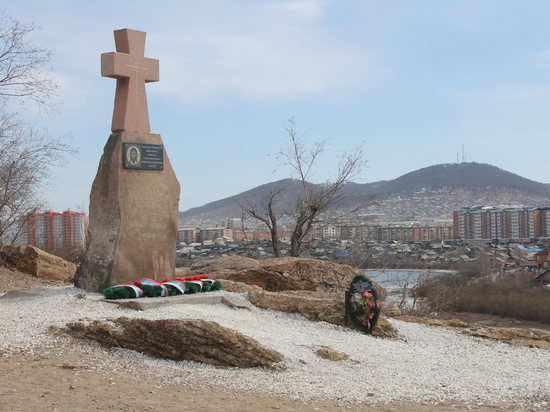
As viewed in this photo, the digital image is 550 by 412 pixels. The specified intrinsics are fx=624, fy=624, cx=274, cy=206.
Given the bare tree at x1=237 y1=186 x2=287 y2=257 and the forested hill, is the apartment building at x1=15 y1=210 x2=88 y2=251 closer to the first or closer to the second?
the bare tree at x1=237 y1=186 x2=287 y2=257

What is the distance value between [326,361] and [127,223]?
4.38m

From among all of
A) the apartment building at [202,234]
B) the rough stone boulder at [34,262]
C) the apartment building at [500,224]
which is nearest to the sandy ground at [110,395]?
the rough stone boulder at [34,262]

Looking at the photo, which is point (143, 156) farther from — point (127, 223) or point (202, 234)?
point (202, 234)

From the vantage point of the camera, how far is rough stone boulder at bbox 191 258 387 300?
1232cm

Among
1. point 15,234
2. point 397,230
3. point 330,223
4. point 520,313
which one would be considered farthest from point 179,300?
point 397,230

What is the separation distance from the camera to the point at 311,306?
9266mm

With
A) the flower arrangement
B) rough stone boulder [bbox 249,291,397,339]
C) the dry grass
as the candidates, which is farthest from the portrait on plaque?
the dry grass

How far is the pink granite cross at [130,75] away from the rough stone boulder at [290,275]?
A: 350 centimetres

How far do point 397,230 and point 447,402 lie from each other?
37837 mm

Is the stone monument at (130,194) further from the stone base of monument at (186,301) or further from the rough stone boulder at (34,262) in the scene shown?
the rough stone boulder at (34,262)

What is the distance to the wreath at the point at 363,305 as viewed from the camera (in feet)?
28.9

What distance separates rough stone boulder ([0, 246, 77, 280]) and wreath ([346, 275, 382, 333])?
26.7ft

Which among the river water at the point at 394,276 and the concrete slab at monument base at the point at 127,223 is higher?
the concrete slab at monument base at the point at 127,223

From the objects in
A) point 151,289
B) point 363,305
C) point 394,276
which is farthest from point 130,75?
point 394,276
